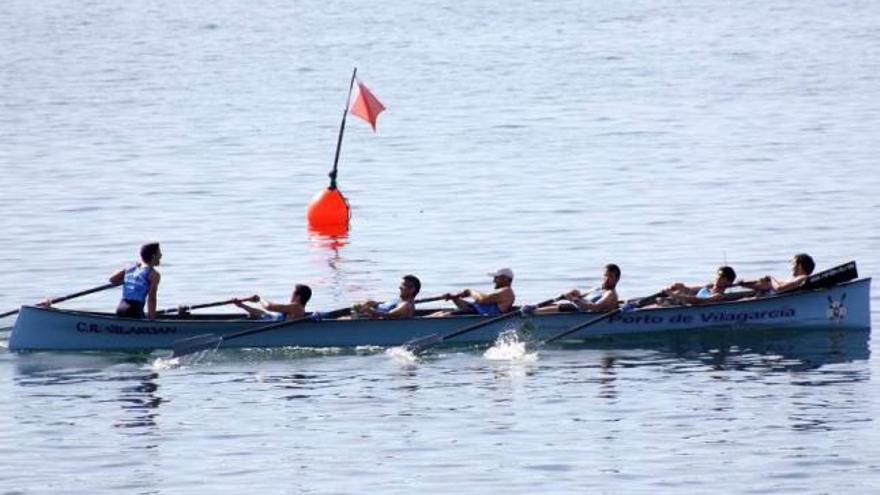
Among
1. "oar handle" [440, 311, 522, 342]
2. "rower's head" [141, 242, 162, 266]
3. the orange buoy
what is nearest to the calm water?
"oar handle" [440, 311, 522, 342]

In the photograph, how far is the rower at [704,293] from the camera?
36.6m

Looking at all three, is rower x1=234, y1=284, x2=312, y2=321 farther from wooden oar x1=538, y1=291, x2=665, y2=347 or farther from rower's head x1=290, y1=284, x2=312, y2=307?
wooden oar x1=538, y1=291, x2=665, y2=347

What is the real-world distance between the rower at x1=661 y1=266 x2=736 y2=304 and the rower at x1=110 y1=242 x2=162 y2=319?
9071mm

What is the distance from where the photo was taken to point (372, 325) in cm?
3594

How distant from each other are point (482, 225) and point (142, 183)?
12375 millimetres

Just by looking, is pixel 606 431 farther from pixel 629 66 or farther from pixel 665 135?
pixel 629 66

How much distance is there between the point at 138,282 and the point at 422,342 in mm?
5070

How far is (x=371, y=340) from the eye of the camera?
119 feet

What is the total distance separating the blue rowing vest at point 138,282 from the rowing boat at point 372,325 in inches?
21.0

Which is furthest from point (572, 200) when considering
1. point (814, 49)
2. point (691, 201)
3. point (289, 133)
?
point (814, 49)

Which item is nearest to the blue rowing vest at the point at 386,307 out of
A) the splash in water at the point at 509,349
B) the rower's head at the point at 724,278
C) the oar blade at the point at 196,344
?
the splash in water at the point at 509,349

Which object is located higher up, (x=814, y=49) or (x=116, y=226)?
(x=814, y=49)

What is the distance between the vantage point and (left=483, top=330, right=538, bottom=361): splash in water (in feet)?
118

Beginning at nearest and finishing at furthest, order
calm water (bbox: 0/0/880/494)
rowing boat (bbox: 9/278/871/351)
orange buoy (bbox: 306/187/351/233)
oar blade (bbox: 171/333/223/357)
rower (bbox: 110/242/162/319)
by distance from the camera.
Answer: calm water (bbox: 0/0/880/494) < oar blade (bbox: 171/333/223/357) < rower (bbox: 110/242/162/319) < rowing boat (bbox: 9/278/871/351) < orange buoy (bbox: 306/187/351/233)
